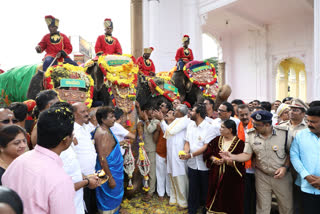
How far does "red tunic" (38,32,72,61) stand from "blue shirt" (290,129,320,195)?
5.06 metres

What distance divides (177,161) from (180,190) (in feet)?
1.71

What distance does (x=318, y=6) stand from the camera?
307 inches

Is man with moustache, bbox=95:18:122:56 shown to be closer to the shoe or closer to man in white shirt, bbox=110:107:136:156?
man in white shirt, bbox=110:107:136:156

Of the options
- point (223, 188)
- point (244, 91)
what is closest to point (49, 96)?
point (223, 188)

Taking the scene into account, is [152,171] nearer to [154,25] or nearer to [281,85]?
[154,25]

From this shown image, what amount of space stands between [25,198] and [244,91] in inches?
650

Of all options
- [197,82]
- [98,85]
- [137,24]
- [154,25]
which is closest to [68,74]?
[98,85]

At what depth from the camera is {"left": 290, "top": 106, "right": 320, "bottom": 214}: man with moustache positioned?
9.31ft

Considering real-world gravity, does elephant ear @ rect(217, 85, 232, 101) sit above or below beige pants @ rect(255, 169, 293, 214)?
above

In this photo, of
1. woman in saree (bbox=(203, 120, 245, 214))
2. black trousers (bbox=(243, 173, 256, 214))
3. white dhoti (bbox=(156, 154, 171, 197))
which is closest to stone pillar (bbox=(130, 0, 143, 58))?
white dhoti (bbox=(156, 154, 171, 197))

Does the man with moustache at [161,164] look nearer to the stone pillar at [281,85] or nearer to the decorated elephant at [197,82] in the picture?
the decorated elephant at [197,82]

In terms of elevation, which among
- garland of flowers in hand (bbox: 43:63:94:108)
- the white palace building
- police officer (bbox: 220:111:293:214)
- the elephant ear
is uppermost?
the white palace building

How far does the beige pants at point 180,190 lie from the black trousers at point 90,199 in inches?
54.6

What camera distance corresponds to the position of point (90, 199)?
406 centimetres
